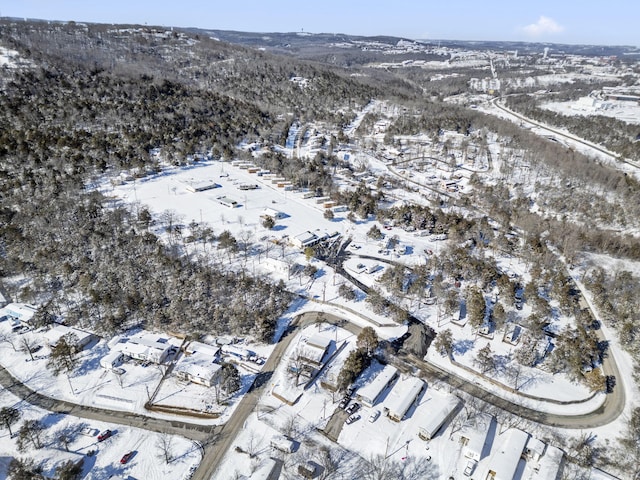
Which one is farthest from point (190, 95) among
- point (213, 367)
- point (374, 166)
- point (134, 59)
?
point (213, 367)

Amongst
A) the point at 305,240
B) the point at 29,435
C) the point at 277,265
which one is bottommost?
the point at 29,435

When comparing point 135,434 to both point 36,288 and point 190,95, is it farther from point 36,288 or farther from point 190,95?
point 190,95

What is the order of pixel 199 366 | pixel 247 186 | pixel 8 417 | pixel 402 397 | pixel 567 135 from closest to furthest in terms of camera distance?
pixel 8 417, pixel 402 397, pixel 199 366, pixel 247 186, pixel 567 135

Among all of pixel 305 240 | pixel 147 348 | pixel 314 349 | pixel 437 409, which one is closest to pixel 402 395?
pixel 437 409

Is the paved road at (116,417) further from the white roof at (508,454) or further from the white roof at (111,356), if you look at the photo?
the white roof at (508,454)

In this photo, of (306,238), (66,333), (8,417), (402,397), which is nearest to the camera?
(8,417)

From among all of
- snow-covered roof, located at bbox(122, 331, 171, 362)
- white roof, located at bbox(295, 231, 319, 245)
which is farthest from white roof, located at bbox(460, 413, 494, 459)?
white roof, located at bbox(295, 231, 319, 245)

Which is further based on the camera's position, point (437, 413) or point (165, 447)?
point (437, 413)

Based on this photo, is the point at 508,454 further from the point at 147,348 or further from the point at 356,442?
the point at 147,348
